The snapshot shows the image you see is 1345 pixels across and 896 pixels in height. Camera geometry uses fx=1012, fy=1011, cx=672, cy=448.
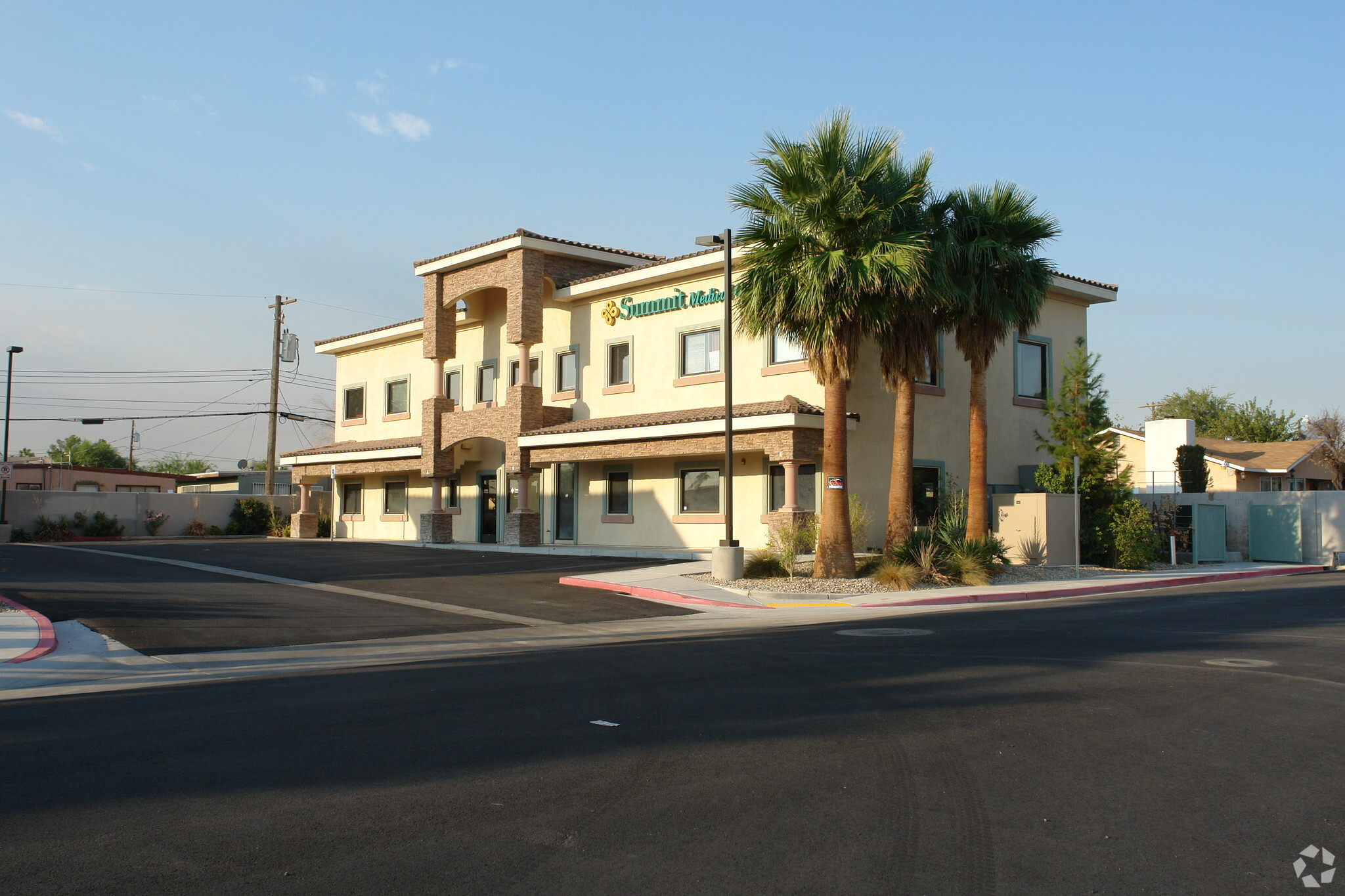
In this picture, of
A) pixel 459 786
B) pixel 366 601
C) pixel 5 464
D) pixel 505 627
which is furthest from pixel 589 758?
pixel 5 464

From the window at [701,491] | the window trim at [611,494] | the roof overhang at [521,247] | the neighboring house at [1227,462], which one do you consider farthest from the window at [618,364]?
the neighboring house at [1227,462]

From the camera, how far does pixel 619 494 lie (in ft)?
101

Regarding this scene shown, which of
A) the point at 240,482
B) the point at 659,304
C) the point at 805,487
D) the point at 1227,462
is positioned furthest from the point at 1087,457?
the point at 240,482

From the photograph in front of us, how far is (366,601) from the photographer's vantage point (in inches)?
718

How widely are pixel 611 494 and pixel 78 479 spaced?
143 ft

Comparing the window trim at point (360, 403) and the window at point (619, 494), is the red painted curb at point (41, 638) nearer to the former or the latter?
the window at point (619, 494)

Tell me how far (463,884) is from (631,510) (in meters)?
25.6

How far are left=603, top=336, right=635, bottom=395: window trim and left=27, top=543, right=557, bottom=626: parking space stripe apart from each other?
11.5m

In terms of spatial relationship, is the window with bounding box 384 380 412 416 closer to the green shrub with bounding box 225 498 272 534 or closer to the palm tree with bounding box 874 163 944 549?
the green shrub with bounding box 225 498 272 534

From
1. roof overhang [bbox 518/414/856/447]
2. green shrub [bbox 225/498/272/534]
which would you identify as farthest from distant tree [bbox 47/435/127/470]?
roof overhang [bbox 518/414/856/447]

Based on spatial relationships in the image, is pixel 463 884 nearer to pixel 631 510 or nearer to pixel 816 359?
pixel 816 359

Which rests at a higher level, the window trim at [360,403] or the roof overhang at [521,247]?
the roof overhang at [521,247]

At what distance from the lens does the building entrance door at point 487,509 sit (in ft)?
118

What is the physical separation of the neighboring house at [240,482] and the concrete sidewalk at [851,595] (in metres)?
39.4
